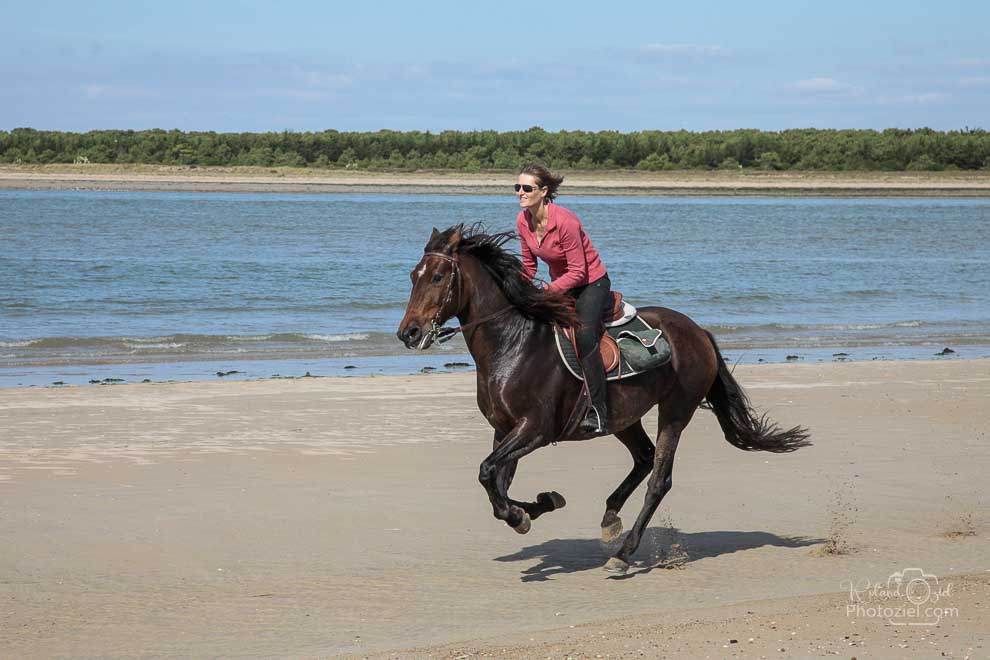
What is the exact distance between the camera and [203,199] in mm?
74562

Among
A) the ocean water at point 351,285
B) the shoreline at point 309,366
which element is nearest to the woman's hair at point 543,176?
the shoreline at point 309,366

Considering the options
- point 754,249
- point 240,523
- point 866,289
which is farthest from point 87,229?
point 240,523

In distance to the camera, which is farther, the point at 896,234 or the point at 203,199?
the point at 203,199

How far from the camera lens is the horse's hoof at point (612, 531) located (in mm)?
7711

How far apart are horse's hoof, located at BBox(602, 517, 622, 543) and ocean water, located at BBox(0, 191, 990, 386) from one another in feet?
30.4

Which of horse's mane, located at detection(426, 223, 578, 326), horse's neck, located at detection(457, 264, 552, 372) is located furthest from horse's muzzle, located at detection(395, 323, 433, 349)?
horse's mane, located at detection(426, 223, 578, 326)

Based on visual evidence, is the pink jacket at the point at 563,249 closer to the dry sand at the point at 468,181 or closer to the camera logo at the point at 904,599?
the camera logo at the point at 904,599

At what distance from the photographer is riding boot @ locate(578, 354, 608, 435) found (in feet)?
24.2

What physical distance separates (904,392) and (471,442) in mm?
5570

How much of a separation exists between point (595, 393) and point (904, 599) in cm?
201

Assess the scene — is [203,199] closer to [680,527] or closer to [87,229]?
[87,229]

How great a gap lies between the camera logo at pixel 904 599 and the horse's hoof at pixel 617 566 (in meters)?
1.24

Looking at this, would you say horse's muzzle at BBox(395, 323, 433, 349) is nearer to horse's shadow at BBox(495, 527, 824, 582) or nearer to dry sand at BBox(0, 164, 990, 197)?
horse's shadow at BBox(495, 527, 824, 582)

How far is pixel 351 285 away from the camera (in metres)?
29.2
